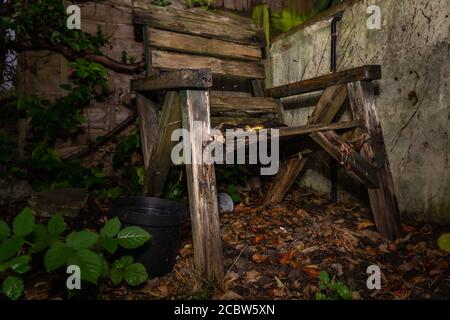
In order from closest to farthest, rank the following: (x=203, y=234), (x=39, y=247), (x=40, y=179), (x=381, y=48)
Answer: (x=39, y=247) < (x=203, y=234) < (x=381, y=48) < (x=40, y=179)

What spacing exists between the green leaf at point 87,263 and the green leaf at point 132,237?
0.19 m

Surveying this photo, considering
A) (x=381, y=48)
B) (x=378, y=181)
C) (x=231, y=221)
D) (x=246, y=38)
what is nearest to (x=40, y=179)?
(x=231, y=221)

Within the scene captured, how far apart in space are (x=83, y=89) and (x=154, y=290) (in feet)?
6.99

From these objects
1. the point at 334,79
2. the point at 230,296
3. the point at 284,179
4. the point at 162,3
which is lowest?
the point at 230,296

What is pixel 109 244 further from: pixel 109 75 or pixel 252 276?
pixel 109 75

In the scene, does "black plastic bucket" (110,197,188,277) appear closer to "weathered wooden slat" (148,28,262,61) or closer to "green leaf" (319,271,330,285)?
"green leaf" (319,271,330,285)

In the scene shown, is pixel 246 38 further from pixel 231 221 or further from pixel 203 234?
pixel 203 234

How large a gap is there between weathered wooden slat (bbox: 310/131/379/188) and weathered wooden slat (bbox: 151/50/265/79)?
116 cm

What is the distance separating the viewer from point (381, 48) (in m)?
2.83

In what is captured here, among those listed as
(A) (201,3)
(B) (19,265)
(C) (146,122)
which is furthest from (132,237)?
(A) (201,3)

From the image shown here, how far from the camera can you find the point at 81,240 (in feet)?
5.40

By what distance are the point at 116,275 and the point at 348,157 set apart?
5.87 feet

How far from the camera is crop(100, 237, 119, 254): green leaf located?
5.50ft
